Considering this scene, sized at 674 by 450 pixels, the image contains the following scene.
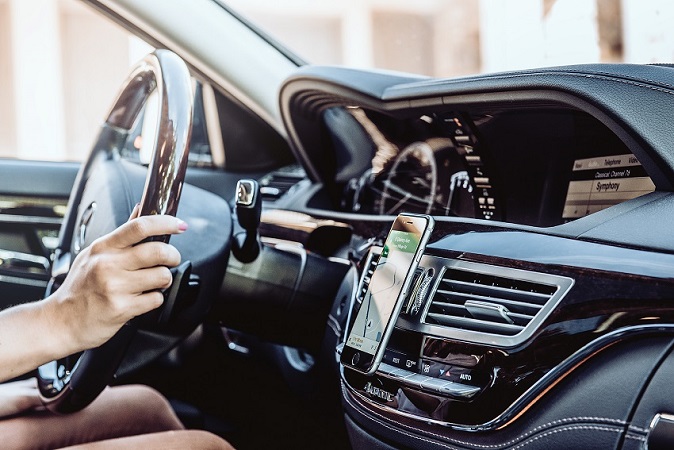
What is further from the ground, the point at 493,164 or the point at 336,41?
the point at 336,41

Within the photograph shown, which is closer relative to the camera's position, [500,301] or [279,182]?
[500,301]

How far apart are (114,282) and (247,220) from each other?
466 mm

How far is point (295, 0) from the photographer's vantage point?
5.23m

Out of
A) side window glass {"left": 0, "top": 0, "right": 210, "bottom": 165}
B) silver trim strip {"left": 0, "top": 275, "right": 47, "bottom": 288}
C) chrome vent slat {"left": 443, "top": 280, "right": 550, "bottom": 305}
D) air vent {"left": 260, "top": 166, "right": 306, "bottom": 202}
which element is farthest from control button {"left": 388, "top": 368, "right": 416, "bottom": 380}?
side window glass {"left": 0, "top": 0, "right": 210, "bottom": 165}

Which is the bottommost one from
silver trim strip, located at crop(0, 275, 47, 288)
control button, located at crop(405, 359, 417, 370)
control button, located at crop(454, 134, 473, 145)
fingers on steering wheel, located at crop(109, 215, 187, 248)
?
control button, located at crop(405, 359, 417, 370)

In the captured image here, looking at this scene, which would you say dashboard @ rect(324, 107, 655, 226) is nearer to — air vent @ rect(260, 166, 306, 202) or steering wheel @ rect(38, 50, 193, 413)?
air vent @ rect(260, 166, 306, 202)

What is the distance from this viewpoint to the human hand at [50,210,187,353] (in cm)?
92

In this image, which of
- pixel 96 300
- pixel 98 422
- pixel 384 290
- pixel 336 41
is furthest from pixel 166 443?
pixel 336 41

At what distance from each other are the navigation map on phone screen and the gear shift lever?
389mm

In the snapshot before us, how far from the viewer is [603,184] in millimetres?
1117

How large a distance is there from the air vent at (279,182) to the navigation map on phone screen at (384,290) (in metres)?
0.91

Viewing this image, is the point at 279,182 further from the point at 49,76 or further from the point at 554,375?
the point at 49,76

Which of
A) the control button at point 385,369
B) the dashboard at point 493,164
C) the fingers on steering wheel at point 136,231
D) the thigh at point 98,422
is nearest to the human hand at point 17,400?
the thigh at point 98,422

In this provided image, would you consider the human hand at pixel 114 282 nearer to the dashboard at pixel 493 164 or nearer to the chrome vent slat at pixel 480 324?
the chrome vent slat at pixel 480 324
